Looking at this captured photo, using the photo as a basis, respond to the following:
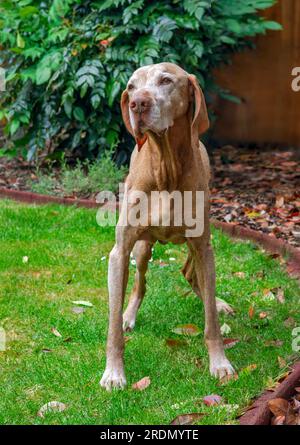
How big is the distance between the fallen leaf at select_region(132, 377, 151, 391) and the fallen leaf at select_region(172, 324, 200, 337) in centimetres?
68

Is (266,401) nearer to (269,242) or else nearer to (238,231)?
(269,242)

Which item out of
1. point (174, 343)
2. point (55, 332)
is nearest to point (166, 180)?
point (174, 343)

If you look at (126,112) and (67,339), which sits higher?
(126,112)

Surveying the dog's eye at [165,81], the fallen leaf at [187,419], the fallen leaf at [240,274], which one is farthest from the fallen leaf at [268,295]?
the dog's eye at [165,81]

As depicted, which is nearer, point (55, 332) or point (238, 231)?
point (55, 332)

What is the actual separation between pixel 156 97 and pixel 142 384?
139 cm

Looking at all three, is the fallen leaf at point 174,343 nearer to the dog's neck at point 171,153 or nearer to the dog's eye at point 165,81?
the dog's neck at point 171,153

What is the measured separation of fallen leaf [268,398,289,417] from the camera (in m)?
3.50

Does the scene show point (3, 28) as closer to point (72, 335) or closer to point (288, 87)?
point (288, 87)

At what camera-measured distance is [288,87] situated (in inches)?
374

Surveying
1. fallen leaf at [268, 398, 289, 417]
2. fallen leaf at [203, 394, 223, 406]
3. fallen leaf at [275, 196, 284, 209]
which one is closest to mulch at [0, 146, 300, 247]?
fallen leaf at [275, 196, 284, 209]

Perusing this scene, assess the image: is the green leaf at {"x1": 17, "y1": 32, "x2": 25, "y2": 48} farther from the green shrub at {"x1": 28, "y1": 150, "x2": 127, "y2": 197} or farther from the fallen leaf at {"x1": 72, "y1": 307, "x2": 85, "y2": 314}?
the fallen leaf at {"x1": 72, "y1": 307, "x2": 85, "y2": 314}

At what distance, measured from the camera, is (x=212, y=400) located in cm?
376
